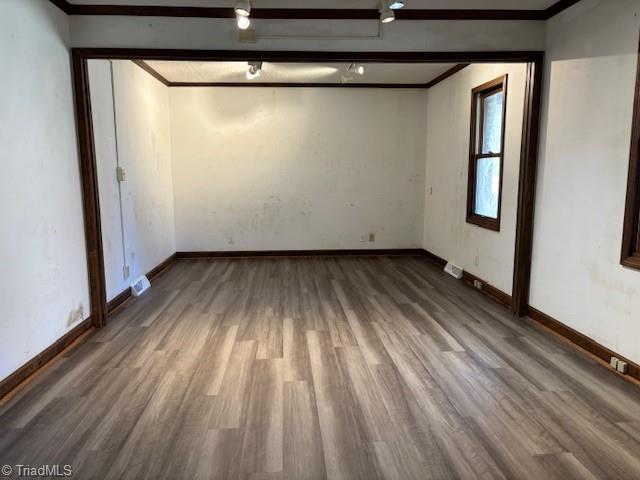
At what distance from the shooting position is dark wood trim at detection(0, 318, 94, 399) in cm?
242

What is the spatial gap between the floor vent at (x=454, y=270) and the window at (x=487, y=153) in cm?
65

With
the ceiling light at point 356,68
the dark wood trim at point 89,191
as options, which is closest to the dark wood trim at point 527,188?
the ceiling light at point 356,68

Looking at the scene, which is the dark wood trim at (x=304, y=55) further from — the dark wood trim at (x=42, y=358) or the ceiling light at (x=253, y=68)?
the dark wood trim at (x=42, y=358)

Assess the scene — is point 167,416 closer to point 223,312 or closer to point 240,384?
point 240,384

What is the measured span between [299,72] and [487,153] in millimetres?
2476

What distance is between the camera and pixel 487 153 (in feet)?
14.9

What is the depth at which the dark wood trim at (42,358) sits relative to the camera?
7.94ft

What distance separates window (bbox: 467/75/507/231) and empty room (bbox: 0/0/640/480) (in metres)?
0.03

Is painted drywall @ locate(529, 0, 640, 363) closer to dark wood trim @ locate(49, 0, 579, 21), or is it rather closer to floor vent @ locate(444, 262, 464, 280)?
dark wood trim @ locate(49, 0, 579, 21)

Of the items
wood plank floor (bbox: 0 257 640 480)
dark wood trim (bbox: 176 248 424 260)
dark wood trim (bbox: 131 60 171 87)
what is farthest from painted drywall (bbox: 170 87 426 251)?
wood plank floor (bbox: 0 257 640 480)

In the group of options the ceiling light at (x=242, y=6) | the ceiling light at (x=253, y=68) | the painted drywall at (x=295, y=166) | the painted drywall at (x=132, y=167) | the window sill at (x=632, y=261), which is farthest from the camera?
the painted drywall at (x=295, y=166)

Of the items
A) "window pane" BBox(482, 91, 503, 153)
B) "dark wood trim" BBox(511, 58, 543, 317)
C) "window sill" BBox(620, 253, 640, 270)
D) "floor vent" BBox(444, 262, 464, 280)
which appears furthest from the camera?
"floor vent" BBox(444, 262, 464, 280)

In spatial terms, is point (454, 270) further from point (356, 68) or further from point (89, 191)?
point (89, 191)

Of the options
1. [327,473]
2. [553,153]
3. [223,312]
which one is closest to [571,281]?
[553,153]
